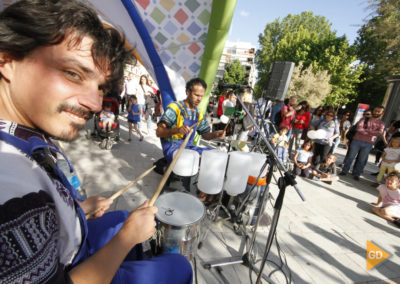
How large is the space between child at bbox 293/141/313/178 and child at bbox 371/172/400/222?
1387 millimetres

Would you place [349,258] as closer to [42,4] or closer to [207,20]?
[42,4]

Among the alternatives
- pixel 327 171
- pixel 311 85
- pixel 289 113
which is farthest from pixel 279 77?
pixel 311 85

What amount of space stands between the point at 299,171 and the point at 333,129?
1.51m

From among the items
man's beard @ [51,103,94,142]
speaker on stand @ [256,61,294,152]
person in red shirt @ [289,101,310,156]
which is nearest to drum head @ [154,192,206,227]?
man's beard @ [51,103,94,142]

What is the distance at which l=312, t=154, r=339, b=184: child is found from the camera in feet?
14.5

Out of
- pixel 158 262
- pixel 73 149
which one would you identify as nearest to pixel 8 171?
pixel 158 262

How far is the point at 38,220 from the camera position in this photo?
0.45 meters

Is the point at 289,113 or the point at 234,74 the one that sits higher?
the point at 234,74

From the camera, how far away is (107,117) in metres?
4.20

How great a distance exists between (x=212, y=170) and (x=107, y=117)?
10.7 ft

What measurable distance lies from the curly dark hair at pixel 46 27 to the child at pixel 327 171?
16.8 feet

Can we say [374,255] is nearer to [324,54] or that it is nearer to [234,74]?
[324,54]

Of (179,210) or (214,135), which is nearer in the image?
(179,210)

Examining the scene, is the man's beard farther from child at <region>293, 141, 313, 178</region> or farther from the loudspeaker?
child at <region>293, 141, 313, 178</region>
